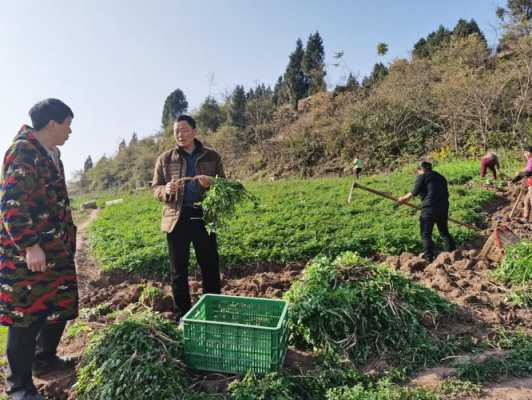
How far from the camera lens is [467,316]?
144 inches

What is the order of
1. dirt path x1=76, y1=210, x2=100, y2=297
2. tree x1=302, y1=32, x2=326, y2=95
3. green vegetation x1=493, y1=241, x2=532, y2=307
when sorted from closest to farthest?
green vegetation x1=493, y1=241, x2=532, y2=307, dirt path x1=76, y1=210, x2=100, y2=297, tree x1=302, y1=32, x2=326, y2=95

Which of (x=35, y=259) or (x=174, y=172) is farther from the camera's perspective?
(x=174, y=172)

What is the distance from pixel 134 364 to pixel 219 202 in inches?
60.3

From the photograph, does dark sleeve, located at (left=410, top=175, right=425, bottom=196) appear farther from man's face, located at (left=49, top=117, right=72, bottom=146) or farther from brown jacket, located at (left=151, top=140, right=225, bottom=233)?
man's face, located at (left=49, top=117, right=72, bottom=146)

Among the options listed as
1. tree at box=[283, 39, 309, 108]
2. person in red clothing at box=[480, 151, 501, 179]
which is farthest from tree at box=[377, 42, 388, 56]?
→ person in red clothing at box=[480, 151, 501, 179]

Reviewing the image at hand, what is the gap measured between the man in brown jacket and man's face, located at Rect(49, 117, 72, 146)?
969mm

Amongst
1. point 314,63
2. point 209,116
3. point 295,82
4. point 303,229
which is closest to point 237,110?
→ point 209,116

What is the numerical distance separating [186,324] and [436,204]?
15.3 feet

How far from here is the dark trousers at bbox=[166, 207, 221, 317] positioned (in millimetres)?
3787

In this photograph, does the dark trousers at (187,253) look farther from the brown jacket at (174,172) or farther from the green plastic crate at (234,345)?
the green plastic crate at (234,345)

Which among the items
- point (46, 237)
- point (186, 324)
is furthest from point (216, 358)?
point (46, 237)

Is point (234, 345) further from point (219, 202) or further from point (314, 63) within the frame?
point (314, 63)

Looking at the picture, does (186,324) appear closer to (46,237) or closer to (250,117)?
(46,237)

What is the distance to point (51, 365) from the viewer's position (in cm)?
330
